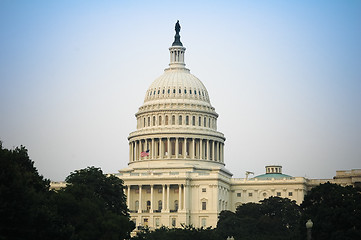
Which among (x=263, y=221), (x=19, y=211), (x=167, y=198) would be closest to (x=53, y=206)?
(x=19, y=211)

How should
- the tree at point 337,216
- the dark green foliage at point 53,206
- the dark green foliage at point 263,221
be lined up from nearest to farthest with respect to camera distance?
the dark green foliage at point 53,206 < the tree at point 337,216 < the dark green foliage at point 263,221

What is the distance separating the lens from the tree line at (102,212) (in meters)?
77.3

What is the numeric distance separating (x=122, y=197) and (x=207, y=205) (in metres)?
52.3

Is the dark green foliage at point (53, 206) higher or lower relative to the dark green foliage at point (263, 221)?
lower

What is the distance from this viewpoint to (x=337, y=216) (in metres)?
115

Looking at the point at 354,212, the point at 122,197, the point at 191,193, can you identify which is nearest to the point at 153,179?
the point at 191,193

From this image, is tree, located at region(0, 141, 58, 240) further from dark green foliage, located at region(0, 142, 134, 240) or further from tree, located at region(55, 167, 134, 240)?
tree, located at region(55, 167, 134, 240)

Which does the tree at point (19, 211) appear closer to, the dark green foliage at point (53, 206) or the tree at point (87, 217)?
the dark green foliage at point (53, 206)

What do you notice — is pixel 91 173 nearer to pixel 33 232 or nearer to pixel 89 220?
pixel 89 220

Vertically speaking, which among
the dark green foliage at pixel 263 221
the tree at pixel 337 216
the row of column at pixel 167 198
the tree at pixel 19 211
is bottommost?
the tree at pixel 19 211

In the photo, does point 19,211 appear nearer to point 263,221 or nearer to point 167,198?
point 263,221

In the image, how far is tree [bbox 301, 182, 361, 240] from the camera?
4439 inches

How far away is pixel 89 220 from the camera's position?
103 m

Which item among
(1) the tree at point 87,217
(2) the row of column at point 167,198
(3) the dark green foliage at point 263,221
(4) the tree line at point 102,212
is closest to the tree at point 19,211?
(4) the tree line at point 102,212
